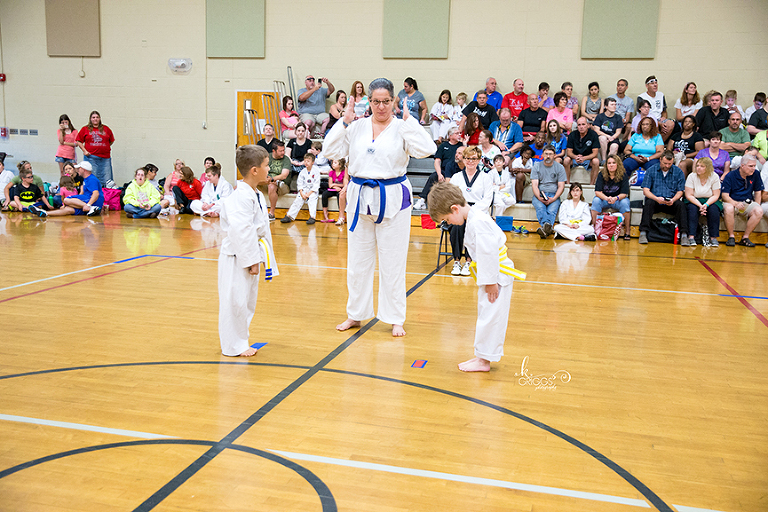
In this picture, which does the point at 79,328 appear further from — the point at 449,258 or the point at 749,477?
the point at 449,258

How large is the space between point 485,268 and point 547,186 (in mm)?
7258

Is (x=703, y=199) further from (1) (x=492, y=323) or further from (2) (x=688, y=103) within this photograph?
(1) (x=492, y=323)

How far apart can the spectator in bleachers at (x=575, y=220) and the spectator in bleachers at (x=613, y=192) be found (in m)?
0.22

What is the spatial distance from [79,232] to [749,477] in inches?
357

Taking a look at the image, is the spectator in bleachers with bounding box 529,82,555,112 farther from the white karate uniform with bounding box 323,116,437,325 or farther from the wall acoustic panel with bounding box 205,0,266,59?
the white karate uniform with bounding box 323,116,437,325

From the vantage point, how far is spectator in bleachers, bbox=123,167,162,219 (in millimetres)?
11516

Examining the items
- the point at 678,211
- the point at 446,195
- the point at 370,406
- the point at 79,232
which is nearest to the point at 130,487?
the point at 370,406

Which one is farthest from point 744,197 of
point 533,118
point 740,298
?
point 740,298

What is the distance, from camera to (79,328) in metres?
4.27

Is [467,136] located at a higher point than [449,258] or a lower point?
higher

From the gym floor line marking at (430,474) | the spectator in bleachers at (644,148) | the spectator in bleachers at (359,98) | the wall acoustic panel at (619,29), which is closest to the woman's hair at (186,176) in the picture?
the spectator in bleachers at (359,98)

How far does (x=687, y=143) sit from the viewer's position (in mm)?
10406

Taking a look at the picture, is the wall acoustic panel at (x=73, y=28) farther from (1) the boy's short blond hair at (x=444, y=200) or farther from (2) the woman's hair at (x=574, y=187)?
(1) the boy's short blond hair at (x=444, y=200)

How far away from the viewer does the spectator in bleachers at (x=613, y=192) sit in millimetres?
9758
